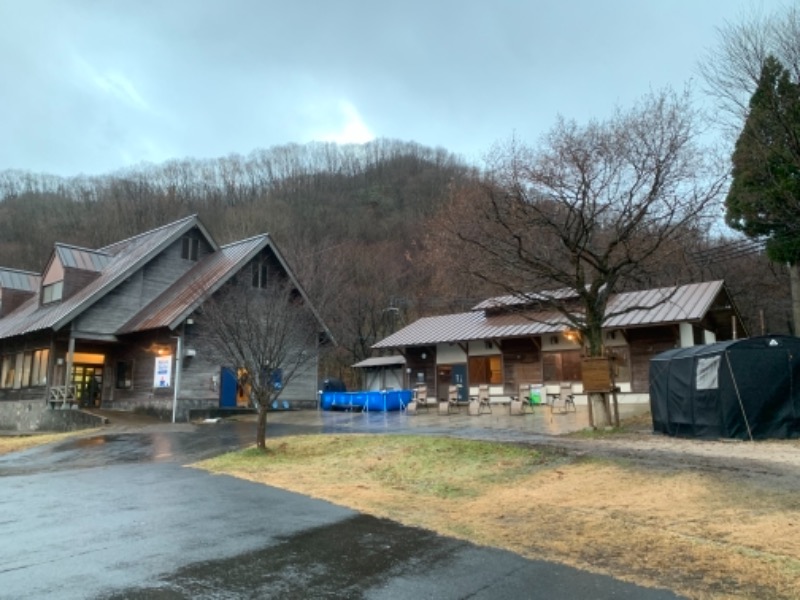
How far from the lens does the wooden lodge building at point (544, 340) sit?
23609mm

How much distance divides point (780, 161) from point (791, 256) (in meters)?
11.7

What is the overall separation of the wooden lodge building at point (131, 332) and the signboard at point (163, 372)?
48 mm

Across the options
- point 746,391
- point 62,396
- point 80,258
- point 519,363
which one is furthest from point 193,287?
point 746,391

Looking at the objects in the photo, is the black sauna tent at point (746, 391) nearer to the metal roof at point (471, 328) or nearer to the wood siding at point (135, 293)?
the metal roof at point (471, 328)

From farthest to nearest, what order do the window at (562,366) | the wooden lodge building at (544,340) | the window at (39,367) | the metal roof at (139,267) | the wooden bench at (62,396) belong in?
the window at (39,367)
the window at (562,366)
the wooden bench at (62,396)
the metal roof at (139,267)
the wooden lodge building at (544,340)

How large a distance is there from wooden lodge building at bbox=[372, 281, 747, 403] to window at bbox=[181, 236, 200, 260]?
10149 millimetres

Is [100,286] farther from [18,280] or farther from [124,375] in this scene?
[18,280]

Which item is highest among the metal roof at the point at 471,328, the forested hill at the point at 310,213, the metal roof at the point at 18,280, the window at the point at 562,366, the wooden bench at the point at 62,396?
the forested hill at the point at 310,213

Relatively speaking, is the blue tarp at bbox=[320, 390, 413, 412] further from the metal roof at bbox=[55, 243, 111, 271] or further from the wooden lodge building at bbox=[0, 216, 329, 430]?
the metal roof at bbox=[55, 243, 111, 271]

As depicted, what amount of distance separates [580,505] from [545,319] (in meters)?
20.0

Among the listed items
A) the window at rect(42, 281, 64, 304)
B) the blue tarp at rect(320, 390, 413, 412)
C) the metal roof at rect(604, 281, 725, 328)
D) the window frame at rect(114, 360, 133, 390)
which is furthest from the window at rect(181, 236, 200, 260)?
the metal roof at rect(604, 281, 725, 328)

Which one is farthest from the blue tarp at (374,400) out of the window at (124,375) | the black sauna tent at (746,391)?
the black sauna tent at (746,391)

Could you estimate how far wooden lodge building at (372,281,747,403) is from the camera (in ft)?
77.5

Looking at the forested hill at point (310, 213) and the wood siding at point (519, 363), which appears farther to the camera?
the forested hill at point (310, 213)
